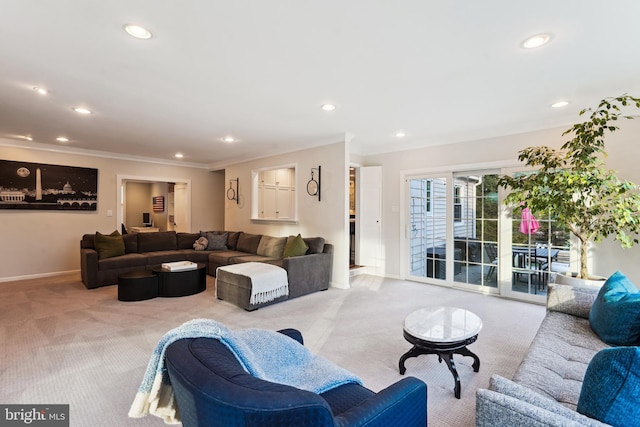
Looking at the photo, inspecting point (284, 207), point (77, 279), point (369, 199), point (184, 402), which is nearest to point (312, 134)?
point (369, 199)

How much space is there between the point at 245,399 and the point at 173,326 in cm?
311

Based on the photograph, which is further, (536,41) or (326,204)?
(326,204)

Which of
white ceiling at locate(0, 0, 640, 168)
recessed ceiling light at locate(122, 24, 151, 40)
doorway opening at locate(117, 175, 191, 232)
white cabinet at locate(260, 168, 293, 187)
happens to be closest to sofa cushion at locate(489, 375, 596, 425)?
white ceiling at locate(0, 0, 640, 168)

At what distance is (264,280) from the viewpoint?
397 cm

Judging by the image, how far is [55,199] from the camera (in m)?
5.80

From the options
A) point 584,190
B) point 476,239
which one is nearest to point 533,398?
point 584,190

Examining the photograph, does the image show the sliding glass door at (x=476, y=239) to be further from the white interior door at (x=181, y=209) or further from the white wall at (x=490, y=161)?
the white interior door at (x=181, y=209)

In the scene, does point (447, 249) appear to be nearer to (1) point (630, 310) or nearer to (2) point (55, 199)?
(1) point (630, 310)

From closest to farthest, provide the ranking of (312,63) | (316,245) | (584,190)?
(312,63) → (584,190) → (316,245)

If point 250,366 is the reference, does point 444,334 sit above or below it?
below

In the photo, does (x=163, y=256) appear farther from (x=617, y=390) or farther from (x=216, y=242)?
(x=617, y=390)

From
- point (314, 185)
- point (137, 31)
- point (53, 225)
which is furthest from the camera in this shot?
point (53, 225)

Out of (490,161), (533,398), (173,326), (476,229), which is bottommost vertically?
(173,326)

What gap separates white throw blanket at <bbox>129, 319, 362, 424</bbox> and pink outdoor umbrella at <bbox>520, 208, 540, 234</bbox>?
3.91m
